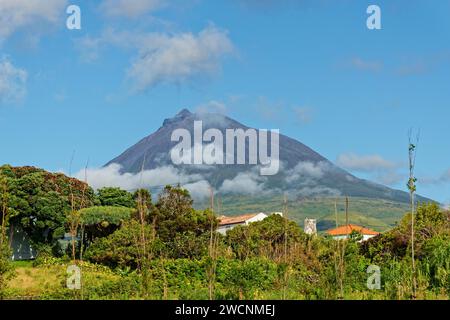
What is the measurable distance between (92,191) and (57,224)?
15.6ft

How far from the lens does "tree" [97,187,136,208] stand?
38969mm

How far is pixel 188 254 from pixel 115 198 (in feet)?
56.3

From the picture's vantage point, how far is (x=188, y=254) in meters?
22.7

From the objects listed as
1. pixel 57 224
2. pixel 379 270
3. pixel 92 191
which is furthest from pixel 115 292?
pixel 92 191

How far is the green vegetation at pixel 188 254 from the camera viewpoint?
37.9ft

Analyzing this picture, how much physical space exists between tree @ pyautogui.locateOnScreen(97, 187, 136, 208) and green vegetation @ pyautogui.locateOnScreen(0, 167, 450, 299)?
0.07 m

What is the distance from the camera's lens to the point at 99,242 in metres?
24.5

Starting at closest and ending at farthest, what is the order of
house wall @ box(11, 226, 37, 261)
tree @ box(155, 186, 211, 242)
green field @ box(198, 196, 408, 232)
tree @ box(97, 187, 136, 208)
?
1. tree @ box(155, 186, 211, 242)
2. house wall @ box(11, 226, 37, 261)
3. tree @ box(97, 187, 136, 208)
4. green field @ box(198, 196, 408, 232)

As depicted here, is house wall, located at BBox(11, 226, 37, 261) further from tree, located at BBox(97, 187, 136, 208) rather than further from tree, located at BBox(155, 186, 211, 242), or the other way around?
tree, located at BBox(155, 186, 211, 242)

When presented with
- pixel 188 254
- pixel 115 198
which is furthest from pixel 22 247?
pixel 188 254

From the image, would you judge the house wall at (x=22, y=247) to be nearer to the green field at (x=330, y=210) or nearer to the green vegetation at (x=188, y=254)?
the green vegetation at (x=188, y=254)

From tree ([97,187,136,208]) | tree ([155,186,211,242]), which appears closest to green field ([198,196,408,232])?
Result: tree ([97,187,136,208])

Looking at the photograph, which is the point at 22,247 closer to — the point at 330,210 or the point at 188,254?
the point at 188,254
